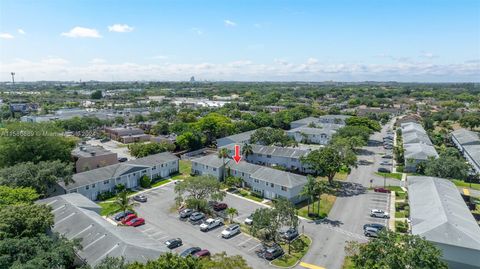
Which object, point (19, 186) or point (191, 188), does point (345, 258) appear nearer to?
point (191, 188)

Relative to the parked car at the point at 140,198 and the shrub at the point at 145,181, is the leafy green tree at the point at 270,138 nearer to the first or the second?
the shrub at the point at 145,181

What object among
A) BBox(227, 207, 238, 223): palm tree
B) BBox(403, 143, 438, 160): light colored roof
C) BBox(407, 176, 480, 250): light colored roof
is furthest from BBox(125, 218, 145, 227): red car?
BBox(403, 143, 438, 160): light colored roof

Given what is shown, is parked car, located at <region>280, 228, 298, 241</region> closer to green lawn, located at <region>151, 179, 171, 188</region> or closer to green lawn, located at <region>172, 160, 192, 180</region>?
green lawn, located at <region>151, 179, 171, 188</region>

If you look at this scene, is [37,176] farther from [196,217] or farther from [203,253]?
[203,253]

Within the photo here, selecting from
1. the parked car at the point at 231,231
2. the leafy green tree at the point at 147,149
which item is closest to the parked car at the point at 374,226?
the parked car at the point at 231,231

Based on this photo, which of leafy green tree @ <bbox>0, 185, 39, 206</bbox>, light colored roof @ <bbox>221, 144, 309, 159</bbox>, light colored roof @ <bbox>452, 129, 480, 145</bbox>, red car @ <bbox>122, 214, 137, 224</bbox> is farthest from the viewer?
light colored roof @ <bbox>452, 129, 480, 145</bbox>

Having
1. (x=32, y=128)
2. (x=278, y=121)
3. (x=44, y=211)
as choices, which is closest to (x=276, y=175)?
(x=44, y=211)
